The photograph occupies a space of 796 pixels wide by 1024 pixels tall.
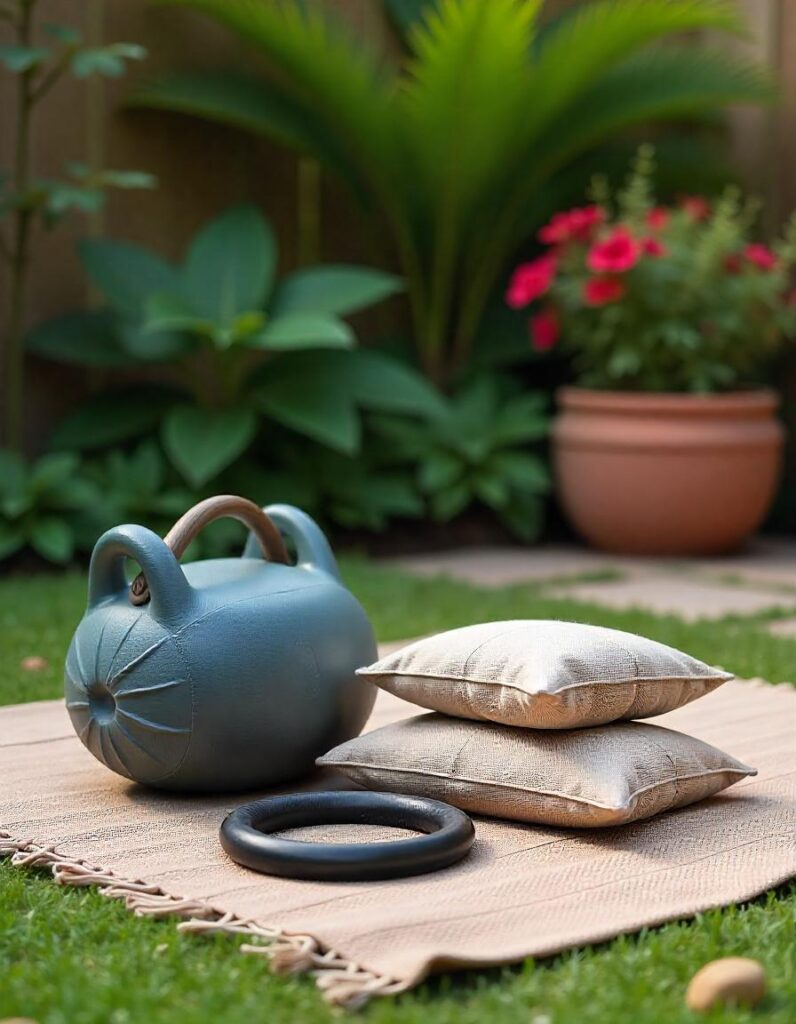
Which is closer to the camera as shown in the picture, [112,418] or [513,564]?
[112,418]

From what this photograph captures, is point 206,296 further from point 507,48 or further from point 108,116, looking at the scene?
point 507,48

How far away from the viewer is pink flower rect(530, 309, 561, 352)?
507cm

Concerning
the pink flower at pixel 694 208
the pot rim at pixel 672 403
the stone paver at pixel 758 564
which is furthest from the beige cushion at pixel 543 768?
the pink flower at pixel 694 208

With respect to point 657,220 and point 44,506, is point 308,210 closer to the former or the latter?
point 657,220

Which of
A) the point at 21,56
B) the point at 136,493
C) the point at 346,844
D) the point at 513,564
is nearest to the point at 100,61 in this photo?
the point at 21,56

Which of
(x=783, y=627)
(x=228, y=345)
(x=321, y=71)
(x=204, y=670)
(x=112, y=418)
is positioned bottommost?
(x=783, y=627)

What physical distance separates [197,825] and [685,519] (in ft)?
10.1

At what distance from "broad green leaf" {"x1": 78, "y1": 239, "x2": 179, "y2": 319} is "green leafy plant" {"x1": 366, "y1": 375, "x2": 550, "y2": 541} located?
85 cm

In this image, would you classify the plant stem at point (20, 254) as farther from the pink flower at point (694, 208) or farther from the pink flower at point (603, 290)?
the pink flower at point (694, 208)

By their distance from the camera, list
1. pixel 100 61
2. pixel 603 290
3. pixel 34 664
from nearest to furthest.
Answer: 1. pixel 34 664
2. pixel 100 61
3. pixel 603 290

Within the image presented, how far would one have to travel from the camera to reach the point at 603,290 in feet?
15.6

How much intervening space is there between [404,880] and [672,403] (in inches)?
125

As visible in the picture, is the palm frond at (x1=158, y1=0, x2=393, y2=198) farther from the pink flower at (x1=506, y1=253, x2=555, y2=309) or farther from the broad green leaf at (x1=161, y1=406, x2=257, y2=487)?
the broad green leaf at (x1=161, y1=406, x2=257, y2=487)

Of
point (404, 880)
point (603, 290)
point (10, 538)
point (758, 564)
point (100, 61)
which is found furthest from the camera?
point (758, 564)
